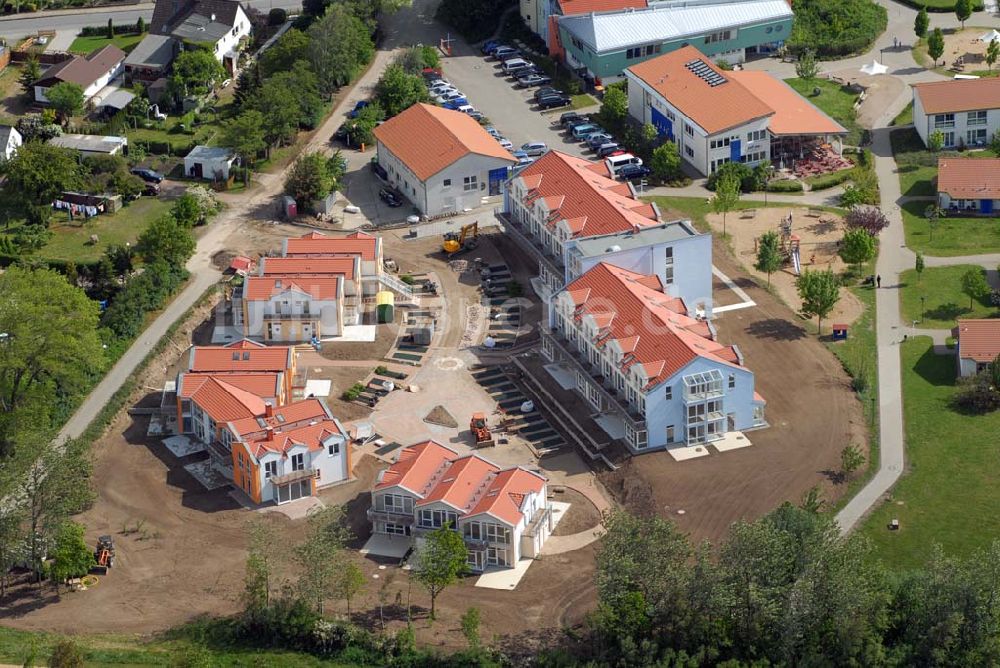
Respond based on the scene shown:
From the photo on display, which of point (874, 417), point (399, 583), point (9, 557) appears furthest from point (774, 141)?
point (9, 557)

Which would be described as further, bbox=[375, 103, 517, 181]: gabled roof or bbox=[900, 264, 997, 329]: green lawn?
bbox=[375, 103, 517, 181]: gabled roof

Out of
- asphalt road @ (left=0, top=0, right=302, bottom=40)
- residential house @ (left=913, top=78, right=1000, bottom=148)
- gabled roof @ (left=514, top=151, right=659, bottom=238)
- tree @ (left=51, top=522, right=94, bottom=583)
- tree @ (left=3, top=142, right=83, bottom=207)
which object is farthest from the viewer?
asphalt road @ (left=0, top=0, right=302, bottom=40)

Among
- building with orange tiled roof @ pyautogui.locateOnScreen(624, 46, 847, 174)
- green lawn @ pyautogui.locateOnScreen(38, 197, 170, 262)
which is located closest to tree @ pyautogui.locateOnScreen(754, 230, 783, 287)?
building with orange tiled roof @ pyautogui.locateOnScreen(624, 46, 847, 174)

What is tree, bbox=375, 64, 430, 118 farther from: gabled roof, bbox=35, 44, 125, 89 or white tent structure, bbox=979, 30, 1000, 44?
white tent structure, bbox=979, 30, 1000, 44

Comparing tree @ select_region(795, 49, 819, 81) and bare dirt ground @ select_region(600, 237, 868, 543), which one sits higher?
tree @ select_region(795, 49, 819, 81)

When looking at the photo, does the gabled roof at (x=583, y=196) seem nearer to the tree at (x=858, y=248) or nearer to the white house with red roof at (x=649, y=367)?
the white house with red roof at (x=649, y=367)

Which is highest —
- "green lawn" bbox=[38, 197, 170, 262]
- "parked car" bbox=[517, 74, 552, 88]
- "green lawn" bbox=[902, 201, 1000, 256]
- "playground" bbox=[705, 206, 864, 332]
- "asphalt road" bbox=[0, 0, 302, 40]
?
"asphalt road" bbox=[0, 0, 302, 40]

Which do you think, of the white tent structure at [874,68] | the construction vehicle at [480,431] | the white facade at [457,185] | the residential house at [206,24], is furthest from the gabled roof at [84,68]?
the white tent structure at [874,68]

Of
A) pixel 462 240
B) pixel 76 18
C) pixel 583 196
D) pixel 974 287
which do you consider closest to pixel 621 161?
pixel 583 196
